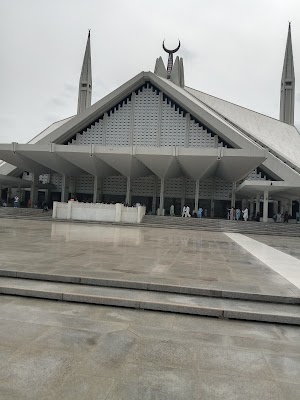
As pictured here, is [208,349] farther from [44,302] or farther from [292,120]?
[292,120]

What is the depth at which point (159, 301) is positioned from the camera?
405cm

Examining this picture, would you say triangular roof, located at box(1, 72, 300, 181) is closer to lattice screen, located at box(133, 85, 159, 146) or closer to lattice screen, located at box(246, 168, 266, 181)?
lattice screen, located at box(133, 85, 159, 146)

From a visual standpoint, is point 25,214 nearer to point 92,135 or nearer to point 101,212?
point 101,212

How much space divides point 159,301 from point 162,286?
438mm

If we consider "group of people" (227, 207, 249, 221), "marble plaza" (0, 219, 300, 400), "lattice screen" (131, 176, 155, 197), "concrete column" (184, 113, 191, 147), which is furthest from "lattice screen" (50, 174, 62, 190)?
"marble plaza" (0, 219, 300, 400)

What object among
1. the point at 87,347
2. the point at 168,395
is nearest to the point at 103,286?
the point at 87,347

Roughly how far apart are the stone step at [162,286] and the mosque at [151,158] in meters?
18.6

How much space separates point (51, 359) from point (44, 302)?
1.55 m

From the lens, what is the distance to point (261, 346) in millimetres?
3025

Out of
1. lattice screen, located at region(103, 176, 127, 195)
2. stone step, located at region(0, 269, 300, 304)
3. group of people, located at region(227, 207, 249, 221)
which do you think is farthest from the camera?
lattice screen, located at region(103, 176, 127, 195)

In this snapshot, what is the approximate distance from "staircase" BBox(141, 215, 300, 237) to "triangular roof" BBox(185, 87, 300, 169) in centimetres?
1456

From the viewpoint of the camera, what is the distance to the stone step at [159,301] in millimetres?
3777

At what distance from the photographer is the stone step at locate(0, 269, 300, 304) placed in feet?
13.9

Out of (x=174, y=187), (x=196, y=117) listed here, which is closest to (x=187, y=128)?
Result: (x=196, y=117)
